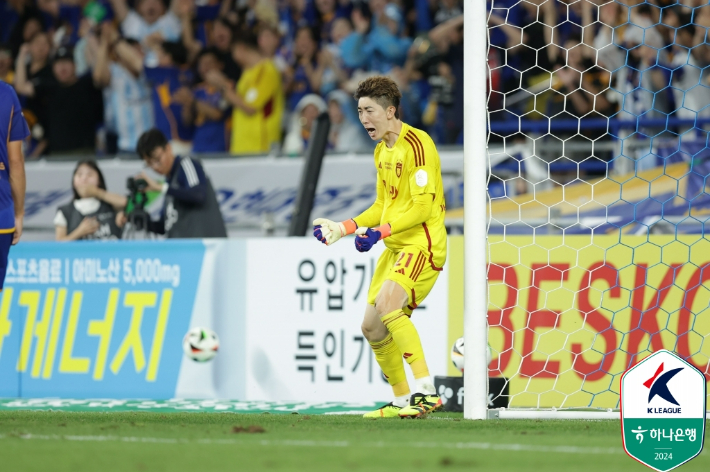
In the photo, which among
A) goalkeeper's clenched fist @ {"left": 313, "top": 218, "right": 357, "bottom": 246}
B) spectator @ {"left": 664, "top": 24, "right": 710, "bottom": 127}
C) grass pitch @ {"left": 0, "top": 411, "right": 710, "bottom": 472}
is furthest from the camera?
spectator @ {"left": 664, "top": 24, "right": 710, "bottom": 127}

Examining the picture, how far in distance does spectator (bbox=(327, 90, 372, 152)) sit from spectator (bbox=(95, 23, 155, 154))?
2381mm

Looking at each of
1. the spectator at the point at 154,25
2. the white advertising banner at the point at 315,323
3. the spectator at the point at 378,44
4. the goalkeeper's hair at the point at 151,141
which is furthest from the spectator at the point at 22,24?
the white advertising banner at the point at 315,323

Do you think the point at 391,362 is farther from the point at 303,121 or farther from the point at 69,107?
the point at 69,107

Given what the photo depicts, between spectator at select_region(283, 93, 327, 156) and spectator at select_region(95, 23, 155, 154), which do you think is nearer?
spectator at select_region(283, 93, 327, 156)

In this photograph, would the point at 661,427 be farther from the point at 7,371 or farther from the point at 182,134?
the point at 182,134

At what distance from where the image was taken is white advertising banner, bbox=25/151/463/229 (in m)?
10.2

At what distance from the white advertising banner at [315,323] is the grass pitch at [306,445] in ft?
6.69

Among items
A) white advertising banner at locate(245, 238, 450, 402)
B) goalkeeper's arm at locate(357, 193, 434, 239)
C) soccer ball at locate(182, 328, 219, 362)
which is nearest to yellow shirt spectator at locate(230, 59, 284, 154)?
white advertising banner at locate(245, 238, 450, 402)

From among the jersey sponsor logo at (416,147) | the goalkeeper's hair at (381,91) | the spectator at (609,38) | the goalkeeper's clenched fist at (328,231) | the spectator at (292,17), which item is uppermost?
the spectator at (292,17)

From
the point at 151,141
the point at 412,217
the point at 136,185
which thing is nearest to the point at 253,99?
the point at 136,185

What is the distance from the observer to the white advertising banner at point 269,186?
1018 cm

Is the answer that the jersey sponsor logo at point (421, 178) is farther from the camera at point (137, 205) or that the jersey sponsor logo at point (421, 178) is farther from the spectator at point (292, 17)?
the spectator at point (292, 17)

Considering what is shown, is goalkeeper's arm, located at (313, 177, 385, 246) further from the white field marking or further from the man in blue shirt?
the man in blue shirt

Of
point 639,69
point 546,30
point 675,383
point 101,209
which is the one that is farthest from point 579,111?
point 675,383
